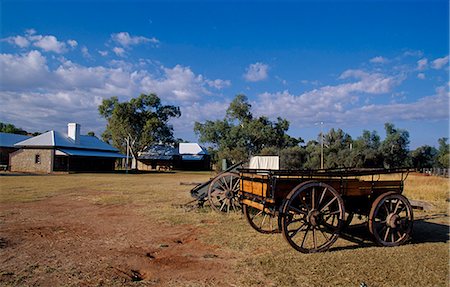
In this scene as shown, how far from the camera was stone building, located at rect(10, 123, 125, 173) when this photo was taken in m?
37.6

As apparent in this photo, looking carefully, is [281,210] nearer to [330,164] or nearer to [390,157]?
[330,164]

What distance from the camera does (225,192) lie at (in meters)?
9.74

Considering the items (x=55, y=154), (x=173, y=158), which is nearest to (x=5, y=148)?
(x=55, y=154)

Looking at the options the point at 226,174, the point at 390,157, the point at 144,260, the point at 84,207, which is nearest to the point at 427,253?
the point at 144,260

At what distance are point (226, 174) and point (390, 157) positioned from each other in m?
45.7

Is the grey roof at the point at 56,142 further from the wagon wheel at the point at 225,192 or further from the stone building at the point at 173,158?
the wagon wheel at the point at 225,192

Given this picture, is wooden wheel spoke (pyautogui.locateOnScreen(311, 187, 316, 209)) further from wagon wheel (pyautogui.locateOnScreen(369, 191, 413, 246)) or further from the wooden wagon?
wagon wheel (pyautogui.locateOnScreen(369, 191, 413, 246))

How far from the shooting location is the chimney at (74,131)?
136 feet

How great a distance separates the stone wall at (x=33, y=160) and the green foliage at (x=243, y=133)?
22355 mm

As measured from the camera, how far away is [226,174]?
31.9ft

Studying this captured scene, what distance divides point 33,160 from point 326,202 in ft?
132

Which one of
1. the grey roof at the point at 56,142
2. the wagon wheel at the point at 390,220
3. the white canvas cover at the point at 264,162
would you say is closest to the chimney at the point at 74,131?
the grey roof at the point at 56,142

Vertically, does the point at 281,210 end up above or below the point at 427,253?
above

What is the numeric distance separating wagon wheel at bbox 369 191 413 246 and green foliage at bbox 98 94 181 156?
4761 cm
